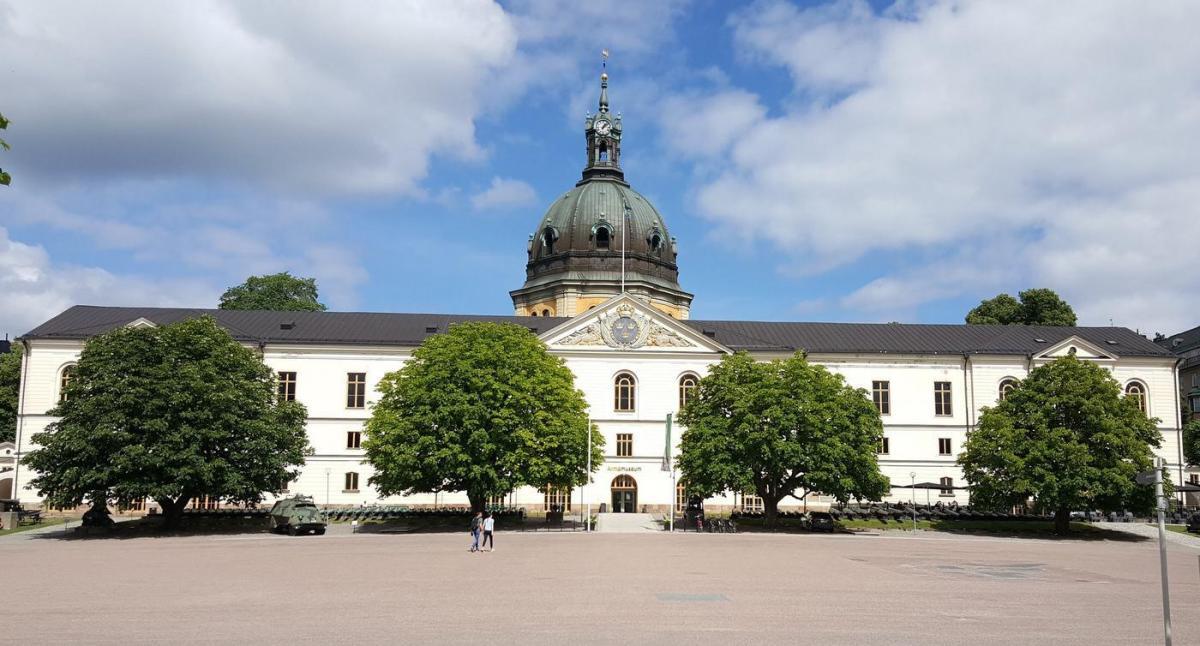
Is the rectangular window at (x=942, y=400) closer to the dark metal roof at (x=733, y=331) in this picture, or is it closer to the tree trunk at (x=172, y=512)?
the dark metal roof at (x=733, y=331)

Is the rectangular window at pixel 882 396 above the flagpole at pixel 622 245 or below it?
below

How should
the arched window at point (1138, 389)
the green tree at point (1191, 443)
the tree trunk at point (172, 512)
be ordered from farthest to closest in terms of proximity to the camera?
the green tree at point (1191, 443) < the arched window at point (1138, 389) < the tree trunk at point (172, 512)

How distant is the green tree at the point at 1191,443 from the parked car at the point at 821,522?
40.4 m

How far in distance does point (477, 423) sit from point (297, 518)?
380 inches

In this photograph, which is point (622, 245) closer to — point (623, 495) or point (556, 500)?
point (623, 495)

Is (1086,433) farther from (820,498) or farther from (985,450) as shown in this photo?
(820,498)

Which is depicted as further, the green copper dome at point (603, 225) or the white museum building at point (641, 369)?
the green copper dome at point (603, 225)

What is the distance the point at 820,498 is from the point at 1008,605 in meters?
45.9

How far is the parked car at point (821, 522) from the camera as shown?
52.7 m

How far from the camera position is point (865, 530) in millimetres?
53719

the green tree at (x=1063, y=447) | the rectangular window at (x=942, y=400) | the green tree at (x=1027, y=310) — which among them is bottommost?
the green tree at (x=1063, y=447)

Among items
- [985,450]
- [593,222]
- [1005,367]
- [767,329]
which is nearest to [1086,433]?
[985,450]

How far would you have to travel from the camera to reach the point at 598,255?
82.4 meters

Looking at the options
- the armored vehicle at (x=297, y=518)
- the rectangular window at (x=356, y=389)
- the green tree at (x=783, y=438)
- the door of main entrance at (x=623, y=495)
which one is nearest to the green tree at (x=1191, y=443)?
the green tree at (x=783, y=438)
